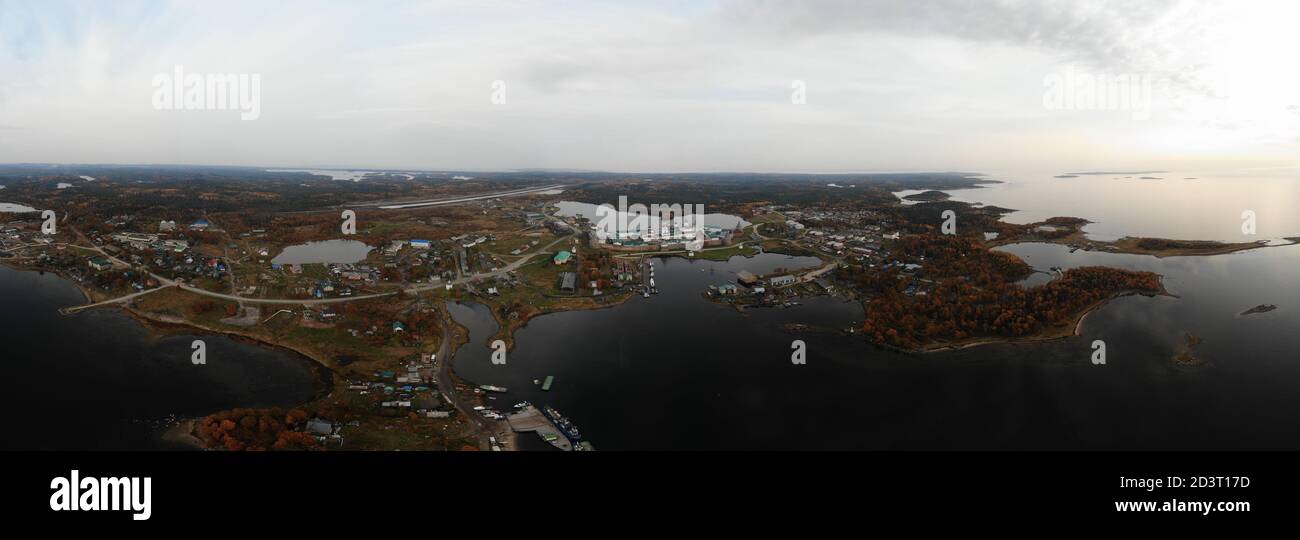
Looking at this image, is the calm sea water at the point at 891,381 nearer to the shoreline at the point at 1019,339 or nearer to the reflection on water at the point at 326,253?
the shoreline at the point at 1019,339

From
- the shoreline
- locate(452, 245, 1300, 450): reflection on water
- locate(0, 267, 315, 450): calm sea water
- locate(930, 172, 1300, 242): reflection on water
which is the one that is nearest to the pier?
locate(452, 245, 1300, 450): reflection on water

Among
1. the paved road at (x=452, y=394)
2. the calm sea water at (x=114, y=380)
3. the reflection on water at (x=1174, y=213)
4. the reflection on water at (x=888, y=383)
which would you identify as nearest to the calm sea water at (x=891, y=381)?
the reflection on water at (x=888, y=383)

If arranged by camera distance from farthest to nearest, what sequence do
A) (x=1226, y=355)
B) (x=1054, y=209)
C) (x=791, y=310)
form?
1. (x=1054, y=209)
2. (x=791, y=310)
3. (x=1226, y=355)

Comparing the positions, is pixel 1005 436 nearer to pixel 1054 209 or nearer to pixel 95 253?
pixel 95 253

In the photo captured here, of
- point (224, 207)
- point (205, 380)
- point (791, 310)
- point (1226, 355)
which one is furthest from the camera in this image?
point (224, 207)

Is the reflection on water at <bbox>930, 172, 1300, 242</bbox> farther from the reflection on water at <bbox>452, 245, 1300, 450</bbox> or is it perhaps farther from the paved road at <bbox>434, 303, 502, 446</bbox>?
the paved road at <bbox>434, 303, 502, 446</bbox>

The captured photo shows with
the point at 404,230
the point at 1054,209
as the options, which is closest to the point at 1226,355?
the point at 404,230
